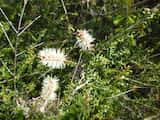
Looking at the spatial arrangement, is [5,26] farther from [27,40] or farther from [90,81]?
[90,81]

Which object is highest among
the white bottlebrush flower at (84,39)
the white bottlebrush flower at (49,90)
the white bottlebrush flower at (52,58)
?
the white bottlebrush flower at (84,39)

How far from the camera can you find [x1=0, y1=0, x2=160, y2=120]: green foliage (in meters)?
2.61

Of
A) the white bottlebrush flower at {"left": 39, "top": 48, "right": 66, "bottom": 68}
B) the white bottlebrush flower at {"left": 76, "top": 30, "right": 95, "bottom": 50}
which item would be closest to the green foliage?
the white bottlebrush flower at {"left": 76, "top": 30, "right": 95, "bottom": 50}

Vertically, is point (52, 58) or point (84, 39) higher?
point (84, 39)

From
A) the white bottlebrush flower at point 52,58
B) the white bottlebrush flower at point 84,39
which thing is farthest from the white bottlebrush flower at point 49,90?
the white bottlebrush flower at point 84,39

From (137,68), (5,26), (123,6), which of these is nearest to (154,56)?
(137,68)

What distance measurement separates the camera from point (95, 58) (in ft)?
8.84

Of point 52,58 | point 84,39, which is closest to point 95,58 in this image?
point 84,39

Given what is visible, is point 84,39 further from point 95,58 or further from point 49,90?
point 49,90

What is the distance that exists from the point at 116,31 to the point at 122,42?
8 cm

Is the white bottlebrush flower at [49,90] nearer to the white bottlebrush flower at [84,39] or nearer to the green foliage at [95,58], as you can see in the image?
the green foliage at [95,58]

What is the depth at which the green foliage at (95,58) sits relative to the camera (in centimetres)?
261

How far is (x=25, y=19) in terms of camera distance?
2904mm

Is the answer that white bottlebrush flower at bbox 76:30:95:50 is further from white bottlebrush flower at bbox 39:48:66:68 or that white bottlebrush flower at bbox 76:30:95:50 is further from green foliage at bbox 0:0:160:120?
white bottlebrush flower at bbox 39:48:66:68
